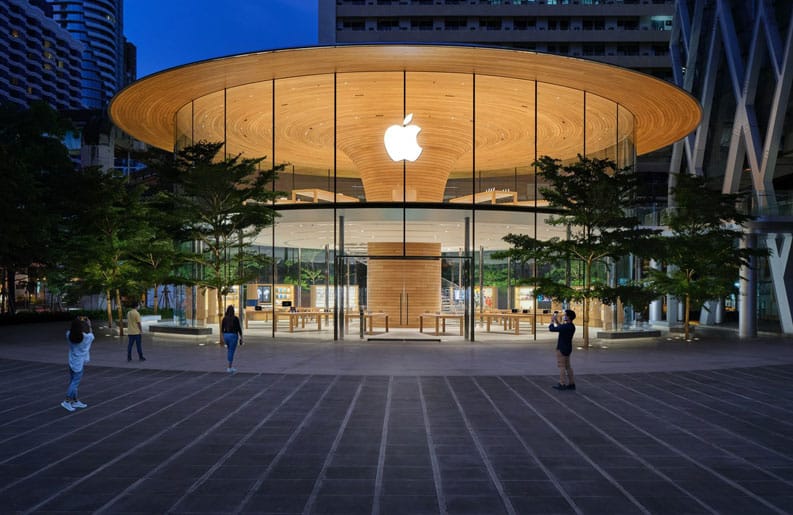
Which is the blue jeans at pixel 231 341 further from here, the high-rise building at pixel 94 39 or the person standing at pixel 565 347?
the high-rise building at pixel 94 39

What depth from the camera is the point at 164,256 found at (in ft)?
74.4

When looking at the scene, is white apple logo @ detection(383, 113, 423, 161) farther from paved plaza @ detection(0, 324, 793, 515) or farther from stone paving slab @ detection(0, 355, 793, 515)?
stone paving slab @ detection(0, 355, 793, 515)

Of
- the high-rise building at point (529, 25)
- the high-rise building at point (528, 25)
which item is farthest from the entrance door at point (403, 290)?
the high-rise building at point (529, 25)

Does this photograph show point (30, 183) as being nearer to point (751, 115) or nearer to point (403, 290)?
point (403, 290)

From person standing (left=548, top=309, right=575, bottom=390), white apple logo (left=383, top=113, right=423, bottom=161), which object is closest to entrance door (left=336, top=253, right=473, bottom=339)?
white apple logo (left=383, top=113, right=423, bottom=161)

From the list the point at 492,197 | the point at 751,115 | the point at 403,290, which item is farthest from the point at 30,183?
the point at 751,115

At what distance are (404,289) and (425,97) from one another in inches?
293

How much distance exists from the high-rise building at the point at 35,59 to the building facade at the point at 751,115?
10076 cm

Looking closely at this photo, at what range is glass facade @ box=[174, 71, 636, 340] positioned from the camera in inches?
910

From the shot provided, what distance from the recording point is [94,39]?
17425 centimetres

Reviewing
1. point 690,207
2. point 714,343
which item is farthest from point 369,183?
point 714,343

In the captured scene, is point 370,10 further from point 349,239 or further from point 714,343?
point 714,343

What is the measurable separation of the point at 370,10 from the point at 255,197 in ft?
165

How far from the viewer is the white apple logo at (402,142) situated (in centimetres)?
2441
